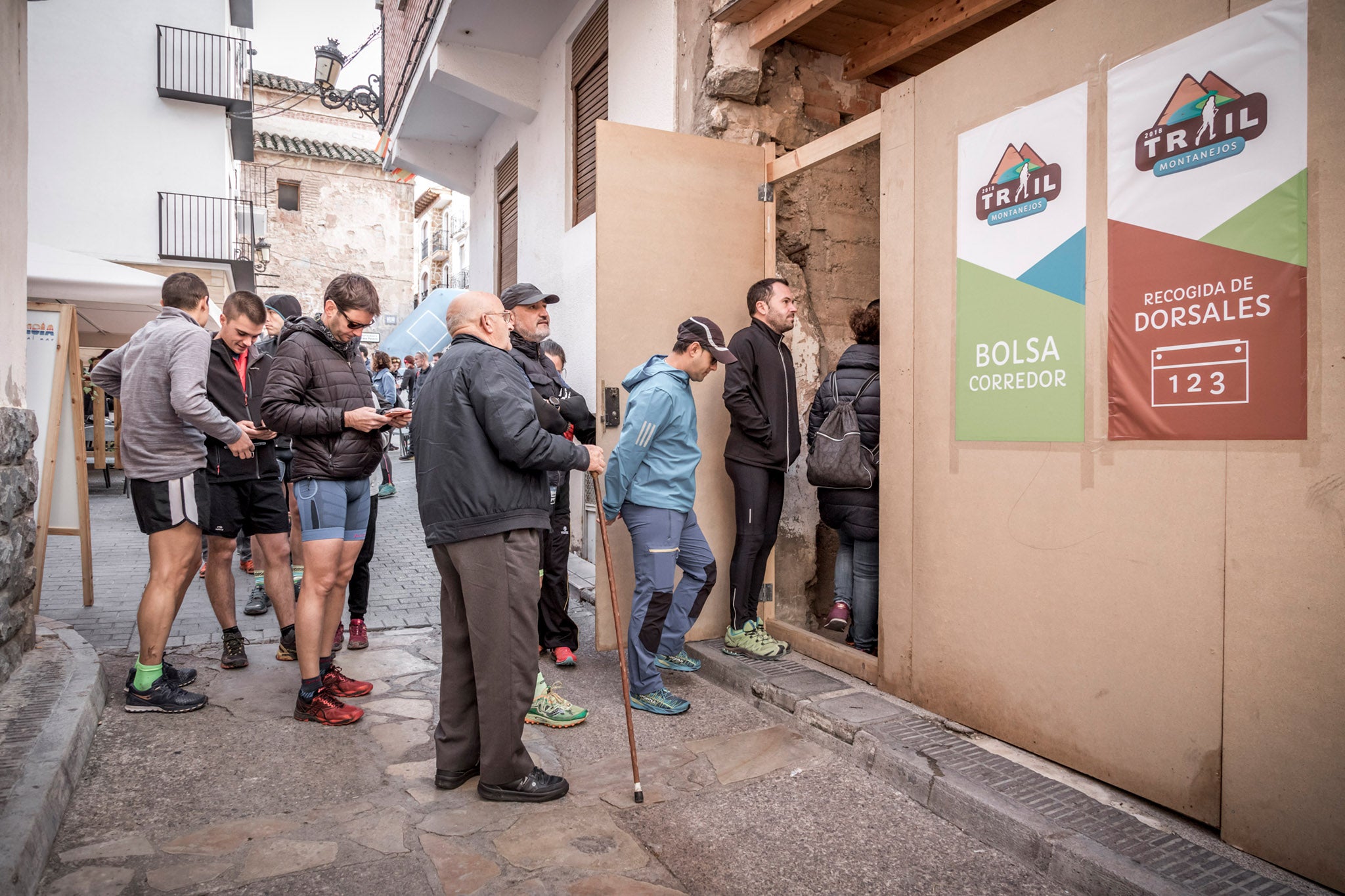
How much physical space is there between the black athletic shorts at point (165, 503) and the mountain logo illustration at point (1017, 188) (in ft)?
12.8

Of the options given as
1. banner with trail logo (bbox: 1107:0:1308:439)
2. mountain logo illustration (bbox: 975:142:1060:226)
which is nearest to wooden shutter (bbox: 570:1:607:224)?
mountain logo illustration (bbox: 975:142:1060:226)

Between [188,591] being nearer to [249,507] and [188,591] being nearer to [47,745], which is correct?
[249,507]

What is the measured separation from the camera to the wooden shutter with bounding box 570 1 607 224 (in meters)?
7.74

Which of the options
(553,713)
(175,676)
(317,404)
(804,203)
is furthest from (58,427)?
(804,203)

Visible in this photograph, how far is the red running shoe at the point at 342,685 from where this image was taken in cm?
441

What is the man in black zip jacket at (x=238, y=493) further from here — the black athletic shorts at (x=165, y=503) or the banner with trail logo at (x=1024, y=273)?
the banner with trail logo at (x=1024, y=273)

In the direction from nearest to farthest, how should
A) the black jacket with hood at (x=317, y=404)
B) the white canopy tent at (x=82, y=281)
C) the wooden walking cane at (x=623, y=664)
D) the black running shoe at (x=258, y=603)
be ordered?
1. the wooden walking cane at (x=623, y=664)
2. the black jacket with hood at (x=317, y=404)
3. the black running shoe at (x=258, y=603)
4. the white canopy tent at (x=82, y=281)

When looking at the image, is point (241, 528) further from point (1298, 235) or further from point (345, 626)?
point (1298, 235)

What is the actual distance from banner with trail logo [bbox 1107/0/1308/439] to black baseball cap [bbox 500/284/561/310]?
2.76 meters

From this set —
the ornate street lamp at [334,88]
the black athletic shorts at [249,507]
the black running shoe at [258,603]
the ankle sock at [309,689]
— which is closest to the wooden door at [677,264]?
the ankle sock at [309,689]

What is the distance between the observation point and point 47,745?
3.26 m

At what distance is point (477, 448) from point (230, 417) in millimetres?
2389

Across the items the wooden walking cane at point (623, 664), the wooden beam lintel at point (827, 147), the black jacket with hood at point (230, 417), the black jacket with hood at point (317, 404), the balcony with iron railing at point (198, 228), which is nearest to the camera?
the wooden walking cane at point (623, 664)

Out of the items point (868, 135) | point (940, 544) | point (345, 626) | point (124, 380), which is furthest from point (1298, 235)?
point (345, 626)
